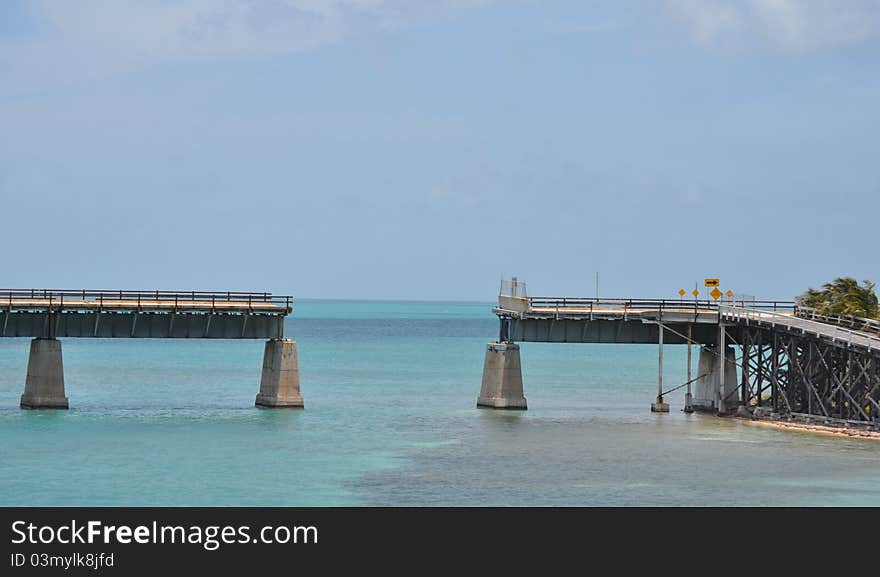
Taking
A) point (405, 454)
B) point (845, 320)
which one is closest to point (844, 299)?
point (845, 320)

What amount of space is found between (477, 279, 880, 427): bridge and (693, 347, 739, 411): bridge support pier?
0.05 meters

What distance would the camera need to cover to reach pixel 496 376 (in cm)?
8475

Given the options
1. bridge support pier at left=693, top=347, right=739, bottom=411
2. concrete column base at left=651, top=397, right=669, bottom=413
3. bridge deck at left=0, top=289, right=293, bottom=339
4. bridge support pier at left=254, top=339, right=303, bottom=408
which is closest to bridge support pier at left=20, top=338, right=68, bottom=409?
bridge deck at left=0, top=289, right=293, bottom=339

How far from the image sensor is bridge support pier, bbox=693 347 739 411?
274 feet

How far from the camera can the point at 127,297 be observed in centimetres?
8350

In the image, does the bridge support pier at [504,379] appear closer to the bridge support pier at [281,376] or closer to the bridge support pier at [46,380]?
the bridge support pier at [281,376]

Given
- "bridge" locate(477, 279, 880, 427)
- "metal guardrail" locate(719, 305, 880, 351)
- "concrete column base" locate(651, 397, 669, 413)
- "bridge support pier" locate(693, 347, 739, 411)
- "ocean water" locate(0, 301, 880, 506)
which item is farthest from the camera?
"concrete column base" locate(651, 397, 669, 413)

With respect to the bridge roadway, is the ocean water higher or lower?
lower

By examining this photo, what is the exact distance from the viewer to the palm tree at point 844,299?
81812 millimetres

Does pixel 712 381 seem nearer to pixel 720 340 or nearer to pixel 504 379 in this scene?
pixel 720 340

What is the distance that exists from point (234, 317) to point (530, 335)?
14.5 metres

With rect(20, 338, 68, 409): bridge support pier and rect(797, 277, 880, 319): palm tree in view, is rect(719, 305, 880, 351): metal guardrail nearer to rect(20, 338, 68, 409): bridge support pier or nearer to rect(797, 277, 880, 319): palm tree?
rect(797, 277, 880, 319): palm tree
